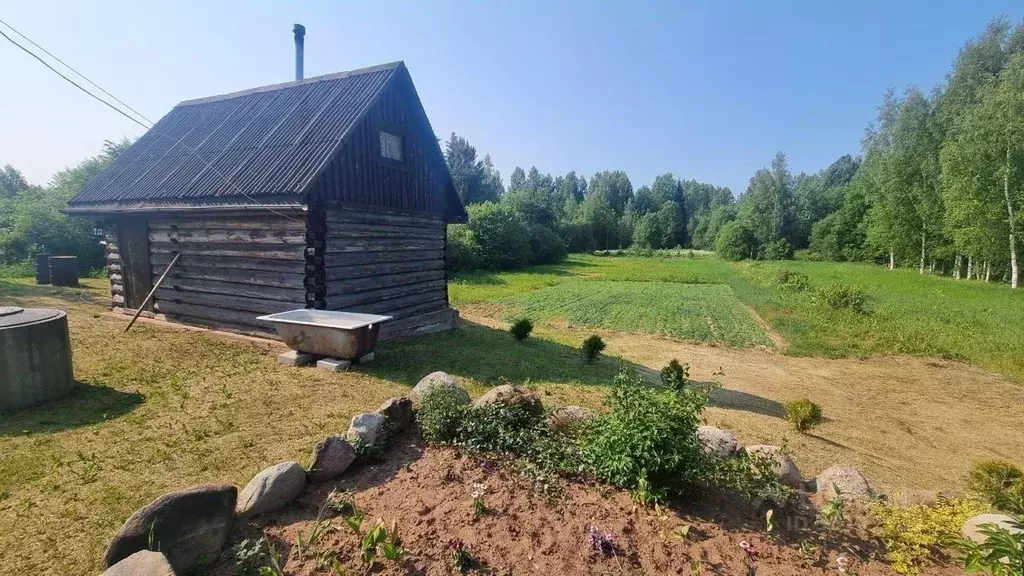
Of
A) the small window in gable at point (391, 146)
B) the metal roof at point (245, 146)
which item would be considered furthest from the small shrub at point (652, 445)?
the small window in gable at point (391, 146)

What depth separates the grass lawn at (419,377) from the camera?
13.6 ft

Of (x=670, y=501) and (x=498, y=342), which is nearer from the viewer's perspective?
(x=670, y=501)

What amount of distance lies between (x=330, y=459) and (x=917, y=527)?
15.6 ft

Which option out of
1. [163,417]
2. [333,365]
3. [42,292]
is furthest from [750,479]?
[42,292]

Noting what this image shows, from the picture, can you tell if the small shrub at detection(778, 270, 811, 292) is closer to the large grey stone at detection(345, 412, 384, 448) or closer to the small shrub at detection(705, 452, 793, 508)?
the small shrub at detection(705, 452, 793, 508)

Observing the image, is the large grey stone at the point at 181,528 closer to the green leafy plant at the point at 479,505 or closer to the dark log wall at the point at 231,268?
the green leafy plant at the point at 479,505

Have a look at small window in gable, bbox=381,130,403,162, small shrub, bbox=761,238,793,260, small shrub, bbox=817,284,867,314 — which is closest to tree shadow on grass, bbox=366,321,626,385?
small window in gable, bbox=381,130,403,162

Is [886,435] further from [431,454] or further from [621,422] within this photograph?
[431,454]

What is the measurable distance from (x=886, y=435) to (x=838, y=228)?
67.0 meters

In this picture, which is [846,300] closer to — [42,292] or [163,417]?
[163,417]

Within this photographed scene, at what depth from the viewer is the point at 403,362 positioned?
895 cm

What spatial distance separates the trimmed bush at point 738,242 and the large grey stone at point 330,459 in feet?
233

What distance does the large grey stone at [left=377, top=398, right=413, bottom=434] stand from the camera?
15.4ft

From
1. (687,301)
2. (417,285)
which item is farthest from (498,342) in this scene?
(687,301)
